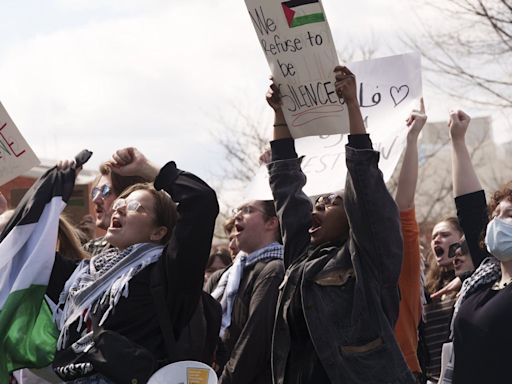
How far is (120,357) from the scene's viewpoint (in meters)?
5.19

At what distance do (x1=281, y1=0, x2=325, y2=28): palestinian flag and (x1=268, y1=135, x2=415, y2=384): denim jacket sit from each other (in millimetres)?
704

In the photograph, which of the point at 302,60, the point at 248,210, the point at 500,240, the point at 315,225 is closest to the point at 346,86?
the point at 302,60

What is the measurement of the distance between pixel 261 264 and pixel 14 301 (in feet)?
5.96

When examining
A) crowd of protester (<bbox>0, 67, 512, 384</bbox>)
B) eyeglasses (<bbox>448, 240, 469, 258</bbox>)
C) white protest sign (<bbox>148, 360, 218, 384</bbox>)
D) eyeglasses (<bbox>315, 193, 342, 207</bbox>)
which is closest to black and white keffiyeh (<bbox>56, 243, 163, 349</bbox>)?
crowd of protester (<bbox>0, 67, 512, 384</bbox>)

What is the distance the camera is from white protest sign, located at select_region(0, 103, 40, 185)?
21.8ft

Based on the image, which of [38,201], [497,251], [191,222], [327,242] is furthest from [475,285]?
[38,201]

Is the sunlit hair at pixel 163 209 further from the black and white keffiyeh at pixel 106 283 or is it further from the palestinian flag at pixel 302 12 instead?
the palestinian flag at pixel 302 12

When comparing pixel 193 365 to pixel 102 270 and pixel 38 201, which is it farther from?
pixel 38 201

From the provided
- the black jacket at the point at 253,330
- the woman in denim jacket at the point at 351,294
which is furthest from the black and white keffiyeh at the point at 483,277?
the black jacket at the point at 253,330

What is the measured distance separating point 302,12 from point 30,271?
1.78 m

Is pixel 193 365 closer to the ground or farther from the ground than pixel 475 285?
farther from the ground

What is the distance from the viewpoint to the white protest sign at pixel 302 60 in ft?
18.5

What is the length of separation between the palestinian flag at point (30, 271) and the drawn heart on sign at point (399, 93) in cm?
160

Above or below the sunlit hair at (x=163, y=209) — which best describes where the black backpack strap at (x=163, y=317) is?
below
